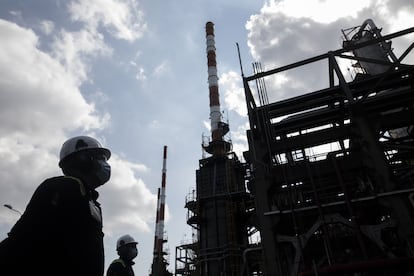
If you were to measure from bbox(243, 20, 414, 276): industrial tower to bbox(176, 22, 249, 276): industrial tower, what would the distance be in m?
9.14

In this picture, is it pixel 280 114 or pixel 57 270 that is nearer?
pixel 57 270

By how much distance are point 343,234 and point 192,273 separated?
16.6 m

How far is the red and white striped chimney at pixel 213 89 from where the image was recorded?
30875mm

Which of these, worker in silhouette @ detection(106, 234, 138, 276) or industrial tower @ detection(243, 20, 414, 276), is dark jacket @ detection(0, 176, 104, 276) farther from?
industrial tower @ detection(243, 20, 414, 276)

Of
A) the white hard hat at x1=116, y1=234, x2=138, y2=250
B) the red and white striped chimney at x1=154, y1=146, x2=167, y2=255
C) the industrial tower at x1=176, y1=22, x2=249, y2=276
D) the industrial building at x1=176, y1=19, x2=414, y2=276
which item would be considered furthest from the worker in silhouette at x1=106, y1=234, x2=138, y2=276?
the red and white striped chimney at x1=154, y1=146, x2=167, y2=255

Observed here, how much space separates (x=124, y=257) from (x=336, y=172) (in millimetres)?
8142

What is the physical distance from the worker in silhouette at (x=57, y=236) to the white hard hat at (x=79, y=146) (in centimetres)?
65

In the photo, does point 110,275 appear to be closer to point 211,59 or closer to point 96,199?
point 96,199

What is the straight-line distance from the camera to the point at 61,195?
2.62m

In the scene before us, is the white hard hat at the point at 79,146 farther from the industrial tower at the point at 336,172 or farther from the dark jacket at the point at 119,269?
the industrial tower at the point at 336,172

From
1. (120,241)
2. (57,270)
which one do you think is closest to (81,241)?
(57,270)

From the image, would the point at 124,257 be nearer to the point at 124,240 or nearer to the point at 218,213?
the point at 124,240

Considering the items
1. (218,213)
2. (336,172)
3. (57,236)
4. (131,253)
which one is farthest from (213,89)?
(57,236)

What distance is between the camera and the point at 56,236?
2.45 m
